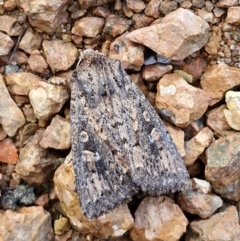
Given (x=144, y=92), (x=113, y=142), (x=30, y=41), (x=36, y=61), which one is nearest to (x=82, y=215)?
(x=113, y=142)

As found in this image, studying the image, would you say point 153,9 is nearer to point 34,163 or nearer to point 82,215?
point 34,163

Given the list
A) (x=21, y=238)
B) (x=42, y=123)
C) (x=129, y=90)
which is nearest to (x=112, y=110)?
(x=129, y=90)

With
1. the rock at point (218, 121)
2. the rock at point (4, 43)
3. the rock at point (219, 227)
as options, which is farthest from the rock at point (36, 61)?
the rock at point (219, 227)

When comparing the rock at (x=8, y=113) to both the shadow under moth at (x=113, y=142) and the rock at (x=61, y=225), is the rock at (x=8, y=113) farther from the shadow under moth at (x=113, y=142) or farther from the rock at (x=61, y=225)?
the rock at (x=61, y=225)

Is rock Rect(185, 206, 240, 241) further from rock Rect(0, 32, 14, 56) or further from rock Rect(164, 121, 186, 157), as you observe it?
rock Rect(0, 32, 14, 56)

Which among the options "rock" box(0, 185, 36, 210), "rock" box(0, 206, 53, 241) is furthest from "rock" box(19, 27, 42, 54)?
"rock" box(0, 206, 53, 241)
